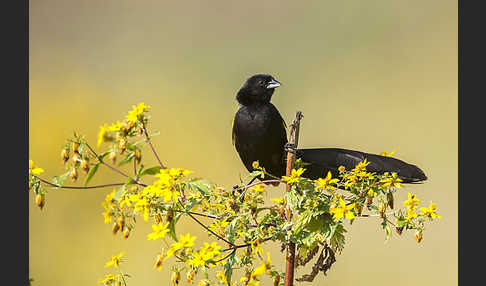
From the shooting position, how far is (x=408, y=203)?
59.4 inches

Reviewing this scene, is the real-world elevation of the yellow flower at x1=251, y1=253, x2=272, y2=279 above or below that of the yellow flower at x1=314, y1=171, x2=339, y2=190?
below

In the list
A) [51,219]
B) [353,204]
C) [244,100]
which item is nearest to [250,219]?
[353,204]

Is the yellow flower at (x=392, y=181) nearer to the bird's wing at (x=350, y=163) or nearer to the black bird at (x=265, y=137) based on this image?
the bird's wing at (x=350, y=163)

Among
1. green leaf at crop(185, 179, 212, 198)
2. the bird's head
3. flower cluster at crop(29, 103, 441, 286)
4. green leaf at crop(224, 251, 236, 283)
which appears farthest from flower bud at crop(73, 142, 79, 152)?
the bird's head

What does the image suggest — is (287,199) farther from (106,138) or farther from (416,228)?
(106,138)

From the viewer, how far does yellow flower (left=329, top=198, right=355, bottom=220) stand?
54.2 inches

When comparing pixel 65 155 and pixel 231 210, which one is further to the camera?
pixel 231 210

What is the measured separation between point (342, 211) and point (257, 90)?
1.34 m

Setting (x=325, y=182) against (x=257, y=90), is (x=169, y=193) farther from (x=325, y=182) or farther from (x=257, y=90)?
(x=257, y=90)

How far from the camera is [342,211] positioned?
4.58 ft

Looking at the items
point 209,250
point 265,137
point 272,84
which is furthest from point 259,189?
point 272,84

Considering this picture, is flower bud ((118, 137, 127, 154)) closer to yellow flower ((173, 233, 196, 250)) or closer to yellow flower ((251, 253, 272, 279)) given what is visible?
yellow flower ((173, 233, 196, 250))

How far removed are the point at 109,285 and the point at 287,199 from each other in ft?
2.09

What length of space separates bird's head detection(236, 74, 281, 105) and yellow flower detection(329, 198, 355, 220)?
1.30 meters
